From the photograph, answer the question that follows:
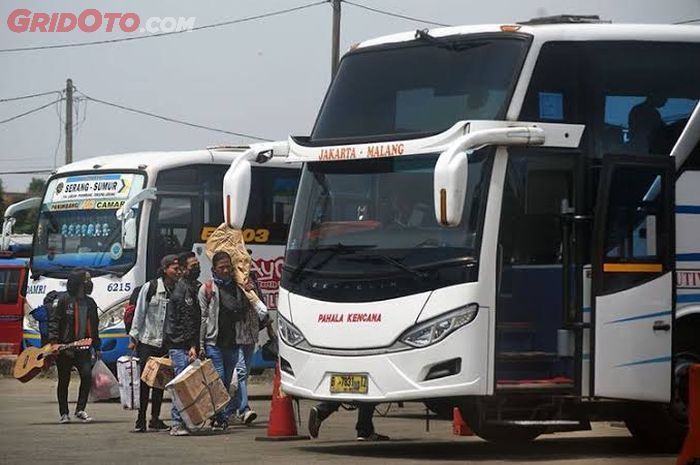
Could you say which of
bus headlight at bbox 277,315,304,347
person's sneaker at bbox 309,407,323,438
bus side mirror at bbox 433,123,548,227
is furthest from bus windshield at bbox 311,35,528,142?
person's sneaker at bbox 309,407,323,438

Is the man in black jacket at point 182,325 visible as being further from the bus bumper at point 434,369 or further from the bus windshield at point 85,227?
the bus windshield at point 85,227

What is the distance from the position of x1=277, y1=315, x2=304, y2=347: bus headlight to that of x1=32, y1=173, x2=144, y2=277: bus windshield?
10.1m

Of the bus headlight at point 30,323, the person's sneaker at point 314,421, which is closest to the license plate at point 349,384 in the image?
the person's sneaker at point 314,421

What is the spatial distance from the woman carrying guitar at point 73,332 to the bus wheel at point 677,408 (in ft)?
21.7

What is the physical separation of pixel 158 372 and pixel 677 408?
5.48m

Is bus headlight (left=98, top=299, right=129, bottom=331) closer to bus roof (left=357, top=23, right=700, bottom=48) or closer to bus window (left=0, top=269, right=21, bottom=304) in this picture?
bus window (left=0, top=269, right=21, bottom=304)

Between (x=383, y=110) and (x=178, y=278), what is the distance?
158 inches

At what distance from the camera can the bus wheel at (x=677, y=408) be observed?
576 inches

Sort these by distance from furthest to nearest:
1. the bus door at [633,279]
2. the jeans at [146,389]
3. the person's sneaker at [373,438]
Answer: the jeans at [146,389] → the person's sneaker at [373,438] → the bus door at [633,279]

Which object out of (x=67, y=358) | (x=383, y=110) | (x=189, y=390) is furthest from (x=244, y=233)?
(x=383, y=110)

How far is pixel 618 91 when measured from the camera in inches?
574

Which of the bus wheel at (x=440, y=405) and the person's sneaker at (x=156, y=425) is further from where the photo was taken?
the person's sneaker at (x=156, y=425)

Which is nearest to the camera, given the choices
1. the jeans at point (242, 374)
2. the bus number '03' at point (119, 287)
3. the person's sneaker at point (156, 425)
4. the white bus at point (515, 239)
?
the white bus at point (515, 239)

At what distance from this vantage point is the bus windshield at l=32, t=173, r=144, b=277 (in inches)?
987
